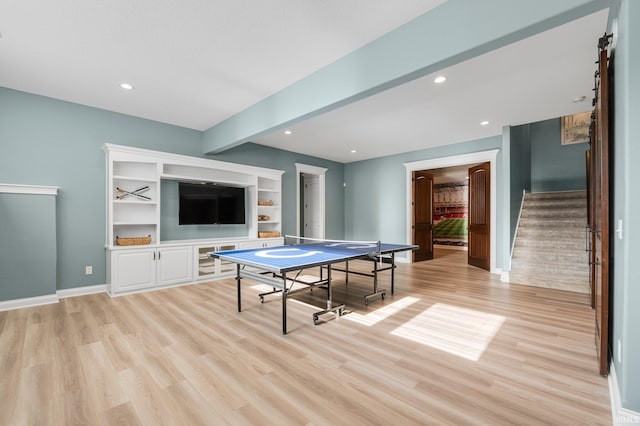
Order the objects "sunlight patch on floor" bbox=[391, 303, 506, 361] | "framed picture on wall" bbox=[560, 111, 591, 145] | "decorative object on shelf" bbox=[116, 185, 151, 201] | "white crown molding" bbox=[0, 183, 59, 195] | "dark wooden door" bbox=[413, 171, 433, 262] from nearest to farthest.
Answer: "sunlight patch on floor" bbox=[391, 303, 506, 361] → "white crown molding" bbox=[0, 183, 59, 195] → "decorative object on shelf" bbox=[116, 185, 151, 201] → "framed picture on wall" bbox=[560, 111, 591, 145] → "dark wooden door" bbox=[413, 171, 433, 262]

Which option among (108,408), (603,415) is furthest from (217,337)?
(603,415)

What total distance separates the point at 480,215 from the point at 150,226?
6.25 metres

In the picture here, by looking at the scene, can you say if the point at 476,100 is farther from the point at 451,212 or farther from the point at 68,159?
the point at 451,212

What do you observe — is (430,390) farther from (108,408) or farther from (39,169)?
(39,169)

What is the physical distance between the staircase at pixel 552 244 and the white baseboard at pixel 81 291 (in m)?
6.40

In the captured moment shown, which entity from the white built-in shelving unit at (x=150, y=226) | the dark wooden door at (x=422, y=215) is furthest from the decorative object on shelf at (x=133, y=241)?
the dark wooden door at (x=422, y=215)

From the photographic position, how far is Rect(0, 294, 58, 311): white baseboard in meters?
3.30

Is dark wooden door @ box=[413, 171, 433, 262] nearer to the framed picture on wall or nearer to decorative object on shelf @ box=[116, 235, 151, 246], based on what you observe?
the framed picture on wall

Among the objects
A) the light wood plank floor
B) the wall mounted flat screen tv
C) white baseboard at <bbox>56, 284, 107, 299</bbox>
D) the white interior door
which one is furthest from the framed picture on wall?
white baseboard at <bbox>56, 284, 107, 299</bbox>

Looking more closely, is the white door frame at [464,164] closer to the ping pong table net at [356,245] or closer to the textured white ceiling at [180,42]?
the ping pong table net at [356,245]

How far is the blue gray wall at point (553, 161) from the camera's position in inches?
231

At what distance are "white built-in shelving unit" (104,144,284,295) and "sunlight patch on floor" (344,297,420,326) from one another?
2795 mm

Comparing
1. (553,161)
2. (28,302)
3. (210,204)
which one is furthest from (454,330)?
(553,161)

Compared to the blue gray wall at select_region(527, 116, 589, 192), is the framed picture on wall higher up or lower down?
higher up
